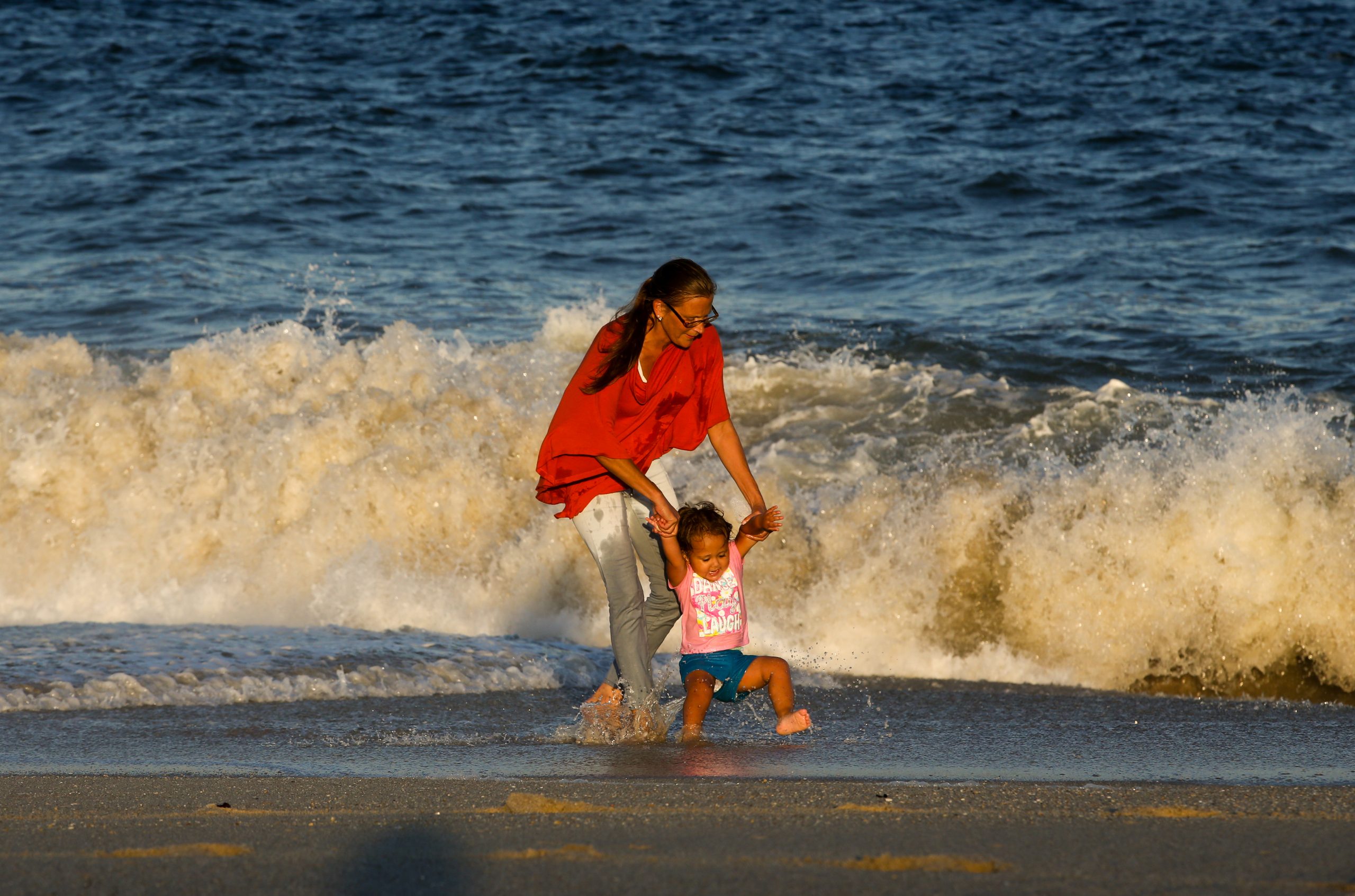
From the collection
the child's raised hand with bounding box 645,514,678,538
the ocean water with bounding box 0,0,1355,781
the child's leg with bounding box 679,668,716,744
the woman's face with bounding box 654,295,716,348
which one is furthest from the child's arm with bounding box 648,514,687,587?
the ocean water with bounding box 0,0,1355,781

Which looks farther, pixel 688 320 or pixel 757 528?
pixel 757 528

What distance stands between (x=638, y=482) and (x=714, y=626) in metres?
0.69

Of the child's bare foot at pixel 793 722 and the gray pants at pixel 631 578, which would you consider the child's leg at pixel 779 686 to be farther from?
the gray pants at pixel 631 578

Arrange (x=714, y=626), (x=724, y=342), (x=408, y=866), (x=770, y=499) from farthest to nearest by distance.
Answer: (x=724, y=342) → (x=770, y=499) → (x=714, y=626) → (x=408, y=866)

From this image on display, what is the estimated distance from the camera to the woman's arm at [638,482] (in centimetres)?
414

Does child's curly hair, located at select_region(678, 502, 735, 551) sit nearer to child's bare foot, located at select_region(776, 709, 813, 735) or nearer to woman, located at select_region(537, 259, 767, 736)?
woman, located at select_region(537, 259, 767, 736)

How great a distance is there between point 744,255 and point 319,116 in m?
6.75

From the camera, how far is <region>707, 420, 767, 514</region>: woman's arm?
4.45 m

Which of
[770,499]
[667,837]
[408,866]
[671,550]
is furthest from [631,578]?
[770,499]

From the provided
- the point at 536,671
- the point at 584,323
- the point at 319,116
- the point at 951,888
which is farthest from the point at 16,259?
the point at 951,888

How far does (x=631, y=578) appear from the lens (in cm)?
448

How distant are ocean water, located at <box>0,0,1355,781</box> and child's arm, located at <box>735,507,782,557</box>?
0.76 metres

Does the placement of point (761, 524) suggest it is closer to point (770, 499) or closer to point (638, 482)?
point (638, 482)

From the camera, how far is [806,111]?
52.5 ft
